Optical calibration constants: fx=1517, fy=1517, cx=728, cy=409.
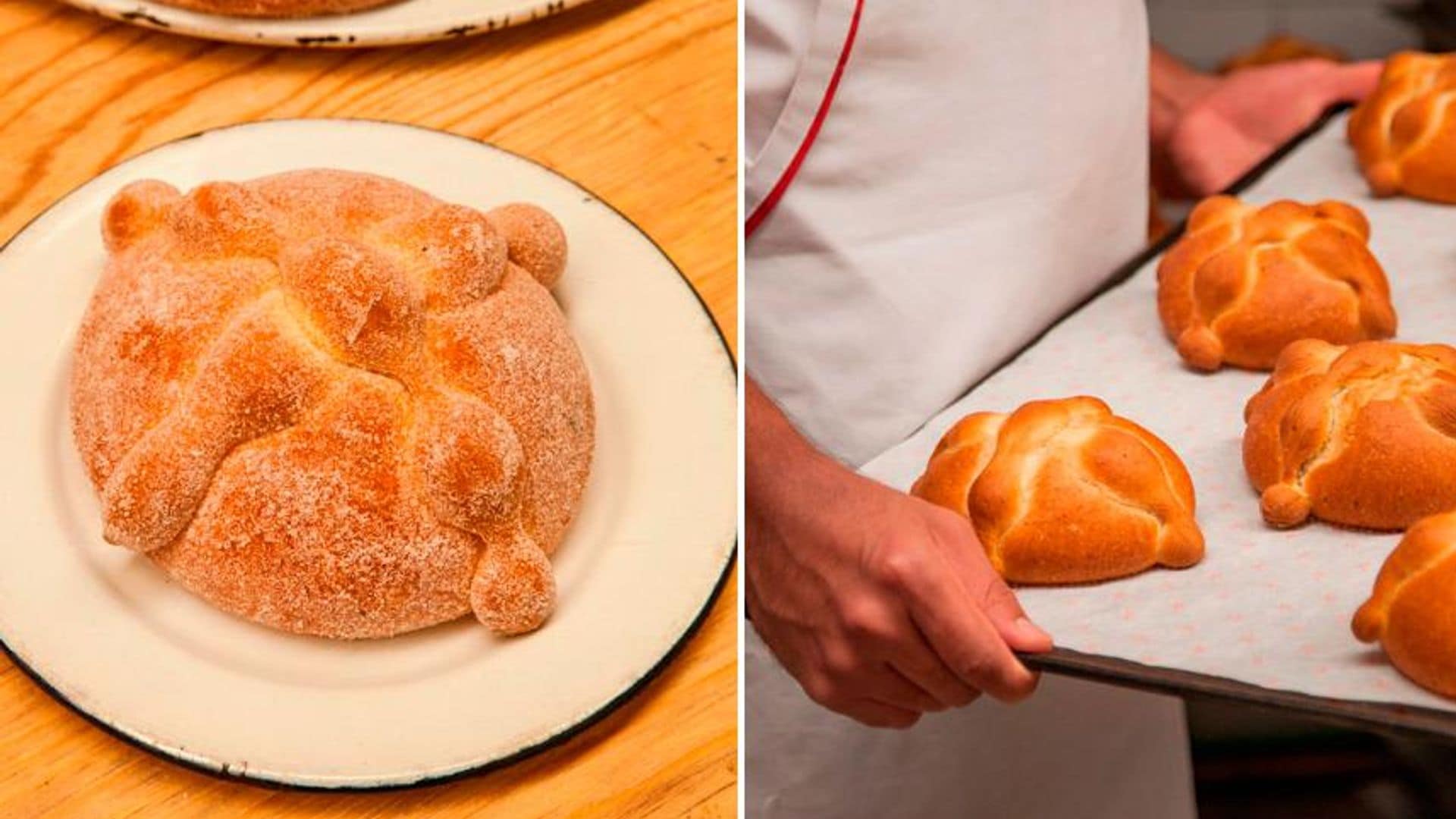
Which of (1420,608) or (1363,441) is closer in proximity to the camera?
(1420,608)

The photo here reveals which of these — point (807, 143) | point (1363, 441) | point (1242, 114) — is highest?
point (807, 143)

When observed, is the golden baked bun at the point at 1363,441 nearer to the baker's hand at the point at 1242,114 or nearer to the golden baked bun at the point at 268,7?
the baker's hand at the point at 1242,114

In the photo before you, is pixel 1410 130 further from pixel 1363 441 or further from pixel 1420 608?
pixel 1420 608

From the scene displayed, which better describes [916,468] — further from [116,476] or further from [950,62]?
[116,476]

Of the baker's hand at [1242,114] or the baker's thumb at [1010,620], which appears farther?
the baker's hand at [1242,114]

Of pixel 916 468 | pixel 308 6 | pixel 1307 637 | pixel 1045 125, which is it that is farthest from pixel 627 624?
pixel 308 6

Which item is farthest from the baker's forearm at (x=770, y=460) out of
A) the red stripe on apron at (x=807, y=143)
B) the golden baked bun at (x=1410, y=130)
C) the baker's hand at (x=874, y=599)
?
the golden baked bun at (x=1410, y=130)

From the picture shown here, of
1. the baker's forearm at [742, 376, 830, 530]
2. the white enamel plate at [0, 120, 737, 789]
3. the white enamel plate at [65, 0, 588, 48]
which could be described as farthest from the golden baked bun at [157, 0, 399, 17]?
the baker's forearm at [742, 376, 830, 530]

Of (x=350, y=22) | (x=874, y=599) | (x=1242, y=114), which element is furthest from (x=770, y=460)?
(x=1242, y=114)
